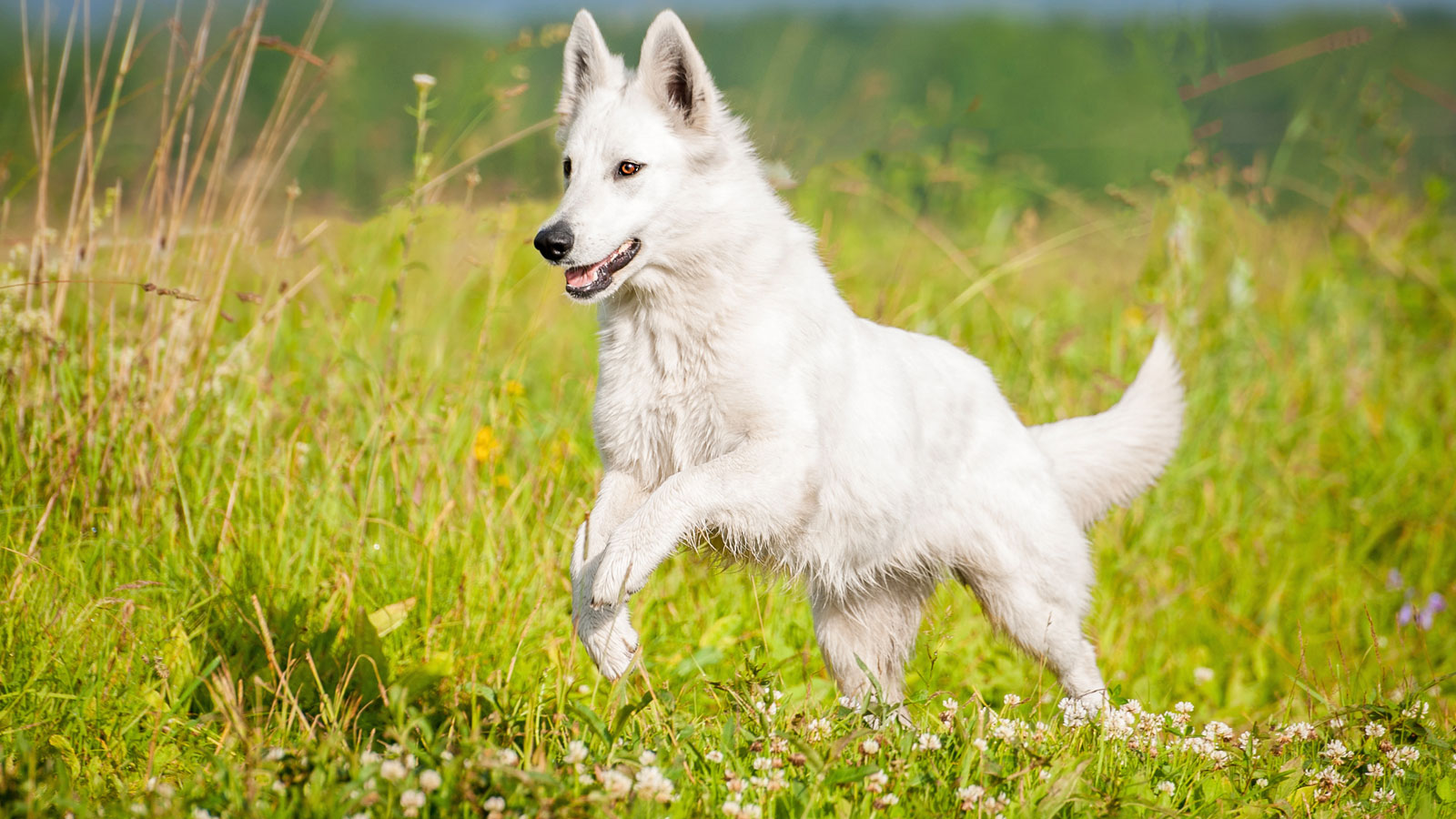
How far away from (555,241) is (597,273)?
0.15m

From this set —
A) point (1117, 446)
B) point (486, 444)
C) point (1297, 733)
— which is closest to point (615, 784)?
point (1297, 733)

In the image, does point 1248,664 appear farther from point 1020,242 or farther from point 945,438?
point 1020,242

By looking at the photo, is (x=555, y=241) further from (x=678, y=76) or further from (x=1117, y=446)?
(x=1117, y=446)

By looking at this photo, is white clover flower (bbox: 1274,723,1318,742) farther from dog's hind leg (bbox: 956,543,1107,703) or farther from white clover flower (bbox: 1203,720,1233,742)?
dog's hind leg (bbox: 956,543,1107,703)

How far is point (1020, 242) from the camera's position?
6.99 m

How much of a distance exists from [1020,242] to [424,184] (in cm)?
446

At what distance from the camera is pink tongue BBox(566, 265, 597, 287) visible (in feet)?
9.11

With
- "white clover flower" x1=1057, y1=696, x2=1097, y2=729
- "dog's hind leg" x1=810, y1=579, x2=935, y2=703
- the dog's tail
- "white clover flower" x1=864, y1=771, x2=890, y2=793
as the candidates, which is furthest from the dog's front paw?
the dog's tail

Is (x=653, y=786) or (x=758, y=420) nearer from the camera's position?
(x=653, y=786)

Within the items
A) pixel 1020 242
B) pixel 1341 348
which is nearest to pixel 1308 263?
pixel 1341 348

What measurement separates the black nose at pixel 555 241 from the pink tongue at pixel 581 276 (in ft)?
0.25

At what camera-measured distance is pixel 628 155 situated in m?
2.95

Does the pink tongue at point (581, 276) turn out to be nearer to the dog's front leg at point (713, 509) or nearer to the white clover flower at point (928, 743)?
the dog's front leg at point (713, 509)

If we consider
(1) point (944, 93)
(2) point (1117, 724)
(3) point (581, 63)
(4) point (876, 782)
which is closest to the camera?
(4) point (876, 782)
